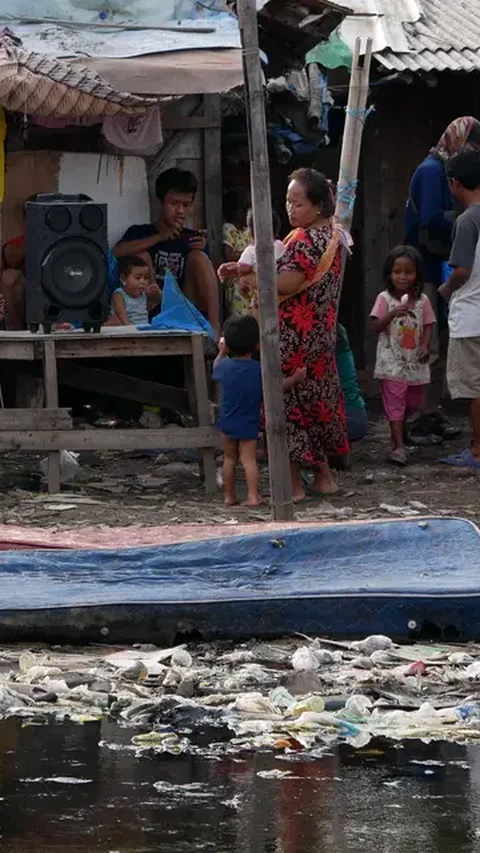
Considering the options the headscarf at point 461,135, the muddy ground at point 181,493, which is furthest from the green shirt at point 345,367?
the headscarf at point 461,135

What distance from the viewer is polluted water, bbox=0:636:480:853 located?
13.1 ft

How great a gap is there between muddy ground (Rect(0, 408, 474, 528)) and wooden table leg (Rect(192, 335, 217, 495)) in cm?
11

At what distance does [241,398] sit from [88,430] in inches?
43.1

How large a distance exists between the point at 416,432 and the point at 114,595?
6.04m

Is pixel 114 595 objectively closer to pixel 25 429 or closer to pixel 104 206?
pixel 25 429

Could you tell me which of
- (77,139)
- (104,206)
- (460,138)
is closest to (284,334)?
(104,206)

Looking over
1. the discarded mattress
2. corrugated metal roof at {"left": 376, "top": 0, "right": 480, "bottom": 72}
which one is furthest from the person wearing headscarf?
the discarded mattress

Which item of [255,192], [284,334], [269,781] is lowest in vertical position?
[269,781]

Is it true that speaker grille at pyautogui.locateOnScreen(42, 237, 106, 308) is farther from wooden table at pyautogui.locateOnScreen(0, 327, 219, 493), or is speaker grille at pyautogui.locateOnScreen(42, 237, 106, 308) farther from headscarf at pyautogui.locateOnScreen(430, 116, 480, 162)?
headscarf at pyautogui.locateOnScreen(430, 116, 480, 162)

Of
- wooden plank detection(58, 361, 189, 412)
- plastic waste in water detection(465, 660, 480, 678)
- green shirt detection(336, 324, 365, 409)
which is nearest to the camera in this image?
plastic waste in water detection(465, 660, 480, 678)

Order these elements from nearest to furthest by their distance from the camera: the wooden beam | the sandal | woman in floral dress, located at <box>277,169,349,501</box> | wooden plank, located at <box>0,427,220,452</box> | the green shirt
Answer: woman in floral dress, located at <box>277,169,349,501</box> < wooden plank, located at <box>0,427,220,452</box> < the green shirt < the sandal < the wooden beam

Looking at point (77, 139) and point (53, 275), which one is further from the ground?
point (77, 139)

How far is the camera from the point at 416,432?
39.6 feet

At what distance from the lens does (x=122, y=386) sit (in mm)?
10852
